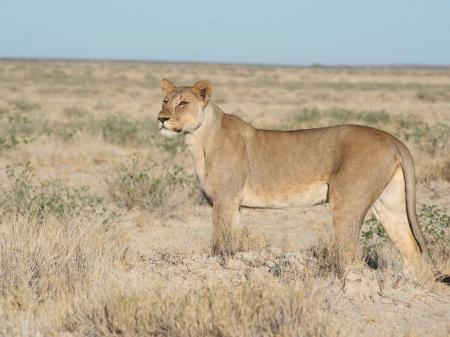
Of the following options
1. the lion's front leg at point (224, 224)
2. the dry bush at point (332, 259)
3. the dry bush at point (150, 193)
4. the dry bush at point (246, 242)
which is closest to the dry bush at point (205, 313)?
the dry bush at point (332, 259)

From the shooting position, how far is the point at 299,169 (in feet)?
22.7

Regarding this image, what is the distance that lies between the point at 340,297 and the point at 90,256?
6.90 ft

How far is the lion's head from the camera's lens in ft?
22.4

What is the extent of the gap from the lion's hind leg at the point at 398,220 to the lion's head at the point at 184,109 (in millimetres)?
1942

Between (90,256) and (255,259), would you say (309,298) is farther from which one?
(90,256)

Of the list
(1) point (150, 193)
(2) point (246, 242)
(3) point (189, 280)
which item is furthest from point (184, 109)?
(1) point (150, 193)

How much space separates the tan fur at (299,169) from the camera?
649cm

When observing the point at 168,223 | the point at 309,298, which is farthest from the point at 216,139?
the point at 168,223

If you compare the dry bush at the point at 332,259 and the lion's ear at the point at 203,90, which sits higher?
the lion's ear at the point at 203,90

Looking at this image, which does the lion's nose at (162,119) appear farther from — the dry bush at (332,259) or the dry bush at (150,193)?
the dry bush at (150,193)

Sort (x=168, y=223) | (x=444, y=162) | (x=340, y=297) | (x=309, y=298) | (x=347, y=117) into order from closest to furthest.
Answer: (x=309, y=298)
(x=340, y=297)
(x=168, y=223)
(x=444, y=162)
(x=347, y=117)

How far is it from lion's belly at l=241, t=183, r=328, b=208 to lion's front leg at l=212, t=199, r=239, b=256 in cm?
24

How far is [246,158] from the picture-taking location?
7.14m

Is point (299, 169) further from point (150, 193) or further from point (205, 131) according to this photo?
point (150, 193)
